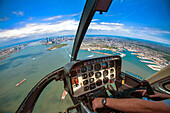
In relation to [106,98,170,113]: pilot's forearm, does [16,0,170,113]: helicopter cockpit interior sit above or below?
below

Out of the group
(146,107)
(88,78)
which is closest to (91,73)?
(88,78)

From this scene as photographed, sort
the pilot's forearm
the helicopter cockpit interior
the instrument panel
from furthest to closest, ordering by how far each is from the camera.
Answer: the instrument panel < the helicopter cockpit interior < the pilot's forearm

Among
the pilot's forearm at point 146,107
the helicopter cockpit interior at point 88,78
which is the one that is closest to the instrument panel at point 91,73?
the helicopter cockpit interior at point 88,78

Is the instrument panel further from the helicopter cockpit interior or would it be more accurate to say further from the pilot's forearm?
the pilot's forearm

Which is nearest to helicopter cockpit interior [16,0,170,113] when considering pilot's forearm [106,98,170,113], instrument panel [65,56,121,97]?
instrument panel [65,56,121,97]

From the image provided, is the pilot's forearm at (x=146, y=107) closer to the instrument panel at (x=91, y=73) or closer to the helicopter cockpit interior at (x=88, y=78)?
the helicopter cockpit interior at (x=88, y=78)

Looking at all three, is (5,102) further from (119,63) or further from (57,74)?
(119,63)

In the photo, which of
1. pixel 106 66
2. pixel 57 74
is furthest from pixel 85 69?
pixel 57 74

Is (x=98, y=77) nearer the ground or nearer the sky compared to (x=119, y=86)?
nearer the sky

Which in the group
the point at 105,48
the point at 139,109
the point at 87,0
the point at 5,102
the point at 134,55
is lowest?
the point at 5,102
